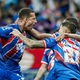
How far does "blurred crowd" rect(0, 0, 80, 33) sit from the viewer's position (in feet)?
52.9

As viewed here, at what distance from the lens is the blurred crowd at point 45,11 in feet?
52.9

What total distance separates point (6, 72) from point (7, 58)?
0.25 meters

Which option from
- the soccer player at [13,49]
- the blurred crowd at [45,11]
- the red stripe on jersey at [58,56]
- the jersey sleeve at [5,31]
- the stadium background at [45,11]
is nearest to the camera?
the red stripe on jersey at [58,56]

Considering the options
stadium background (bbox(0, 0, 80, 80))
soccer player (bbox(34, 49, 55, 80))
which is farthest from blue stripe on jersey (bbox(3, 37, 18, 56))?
stadium background (bbox(0, 0, 80, 80))

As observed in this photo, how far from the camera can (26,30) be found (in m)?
9.16

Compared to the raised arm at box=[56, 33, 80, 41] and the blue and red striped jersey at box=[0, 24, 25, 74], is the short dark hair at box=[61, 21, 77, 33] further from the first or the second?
the blue and red striped jersey at box=[0, 24, 25, 74]

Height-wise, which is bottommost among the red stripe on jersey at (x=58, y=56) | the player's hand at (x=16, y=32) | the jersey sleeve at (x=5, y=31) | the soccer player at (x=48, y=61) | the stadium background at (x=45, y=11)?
the stadium background at (x=45, y=11)

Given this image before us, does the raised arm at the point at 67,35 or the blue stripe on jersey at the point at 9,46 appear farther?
the blue stripe on jersey at the point at 9,46

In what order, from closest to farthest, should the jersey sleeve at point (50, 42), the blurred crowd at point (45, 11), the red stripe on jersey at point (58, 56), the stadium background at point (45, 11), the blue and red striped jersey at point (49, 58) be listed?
the jersey sleeve at point (50, 42)
the red stripe on jersey at point (58, 56)
the blue and red striped jersey at point (49, 58)
the stadium background at point (45, 11)
the blurred crowd at point (45, 11)

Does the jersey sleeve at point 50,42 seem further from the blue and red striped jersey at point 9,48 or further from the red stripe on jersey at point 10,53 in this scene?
the red stripe on jersey at point 10,53

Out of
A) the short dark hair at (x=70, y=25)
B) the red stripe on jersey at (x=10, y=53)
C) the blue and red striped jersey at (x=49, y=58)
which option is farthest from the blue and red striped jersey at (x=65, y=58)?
the red stripe on jersey at (x=10, y=53)

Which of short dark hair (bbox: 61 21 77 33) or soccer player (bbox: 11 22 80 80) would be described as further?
short dark hair (bbox: 61 21 77 33)

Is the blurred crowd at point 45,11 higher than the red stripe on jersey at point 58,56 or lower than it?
lower

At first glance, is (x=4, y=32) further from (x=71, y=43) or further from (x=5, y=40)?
(x=71, y=43)
